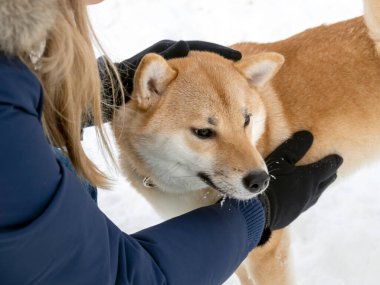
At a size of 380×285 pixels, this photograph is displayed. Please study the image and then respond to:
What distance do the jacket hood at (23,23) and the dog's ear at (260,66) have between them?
1.07 m

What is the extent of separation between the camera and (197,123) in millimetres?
1662

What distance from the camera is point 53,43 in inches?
36.1

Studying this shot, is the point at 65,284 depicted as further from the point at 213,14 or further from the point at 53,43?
the point at 213,14

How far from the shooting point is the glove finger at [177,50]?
1.96 metres

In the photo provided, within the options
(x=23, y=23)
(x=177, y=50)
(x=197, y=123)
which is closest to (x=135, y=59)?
(x=177, y=50)

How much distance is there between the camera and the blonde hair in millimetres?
919

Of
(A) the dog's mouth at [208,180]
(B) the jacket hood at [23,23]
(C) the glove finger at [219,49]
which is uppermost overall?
(B) the jacket hood at [23,23]

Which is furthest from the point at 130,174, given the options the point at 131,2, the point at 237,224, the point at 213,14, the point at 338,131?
the point at 131,2

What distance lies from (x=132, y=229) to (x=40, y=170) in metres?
1.98

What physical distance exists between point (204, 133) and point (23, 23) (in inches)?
38.1

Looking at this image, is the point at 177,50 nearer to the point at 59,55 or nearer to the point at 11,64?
the point at 59,55

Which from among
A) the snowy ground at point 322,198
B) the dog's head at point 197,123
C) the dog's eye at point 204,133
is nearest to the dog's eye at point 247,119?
the dog's head at point 197,123

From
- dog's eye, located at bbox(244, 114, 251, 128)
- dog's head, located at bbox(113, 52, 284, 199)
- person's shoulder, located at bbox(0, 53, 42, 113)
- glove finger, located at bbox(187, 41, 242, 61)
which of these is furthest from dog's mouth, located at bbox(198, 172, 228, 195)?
person's shoulder, located at bbox(0, 53, 42, 113)

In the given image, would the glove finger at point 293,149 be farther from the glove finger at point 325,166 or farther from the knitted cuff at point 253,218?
the knitted cuff at point 253,218
